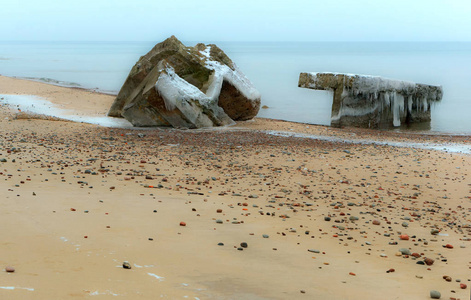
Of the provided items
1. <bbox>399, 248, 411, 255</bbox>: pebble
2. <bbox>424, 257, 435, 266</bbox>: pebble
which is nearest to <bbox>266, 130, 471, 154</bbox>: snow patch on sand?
<bbox>399, 248, 411, 255</bbox>: pebble

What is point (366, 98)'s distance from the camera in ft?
50.8

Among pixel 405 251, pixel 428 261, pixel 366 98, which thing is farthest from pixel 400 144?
pixel 428 261

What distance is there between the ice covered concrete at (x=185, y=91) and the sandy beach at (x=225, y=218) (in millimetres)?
1274

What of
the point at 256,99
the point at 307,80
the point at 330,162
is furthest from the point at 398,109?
the point at 330,162

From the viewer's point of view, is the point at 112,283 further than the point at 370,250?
No

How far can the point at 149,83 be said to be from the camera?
1245 cm

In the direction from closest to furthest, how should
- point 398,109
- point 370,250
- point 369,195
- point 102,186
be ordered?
1. point 370,250
2. point 102,186
3. point 369,195
4. point 398,109

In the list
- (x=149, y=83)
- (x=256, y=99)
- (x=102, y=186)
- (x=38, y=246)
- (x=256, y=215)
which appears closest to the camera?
(x=38, y=246)

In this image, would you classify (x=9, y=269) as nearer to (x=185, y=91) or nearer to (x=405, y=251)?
(x=405, y=251)

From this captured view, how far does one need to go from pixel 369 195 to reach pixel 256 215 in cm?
212

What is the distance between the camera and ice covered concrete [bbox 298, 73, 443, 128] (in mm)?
15094

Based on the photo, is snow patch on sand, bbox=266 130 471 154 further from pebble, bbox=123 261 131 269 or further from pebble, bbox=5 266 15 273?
pebble, bbox=5 266 15 273

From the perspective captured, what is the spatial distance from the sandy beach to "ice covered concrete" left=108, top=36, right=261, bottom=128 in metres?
1.27

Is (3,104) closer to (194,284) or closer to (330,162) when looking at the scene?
(330,162)
